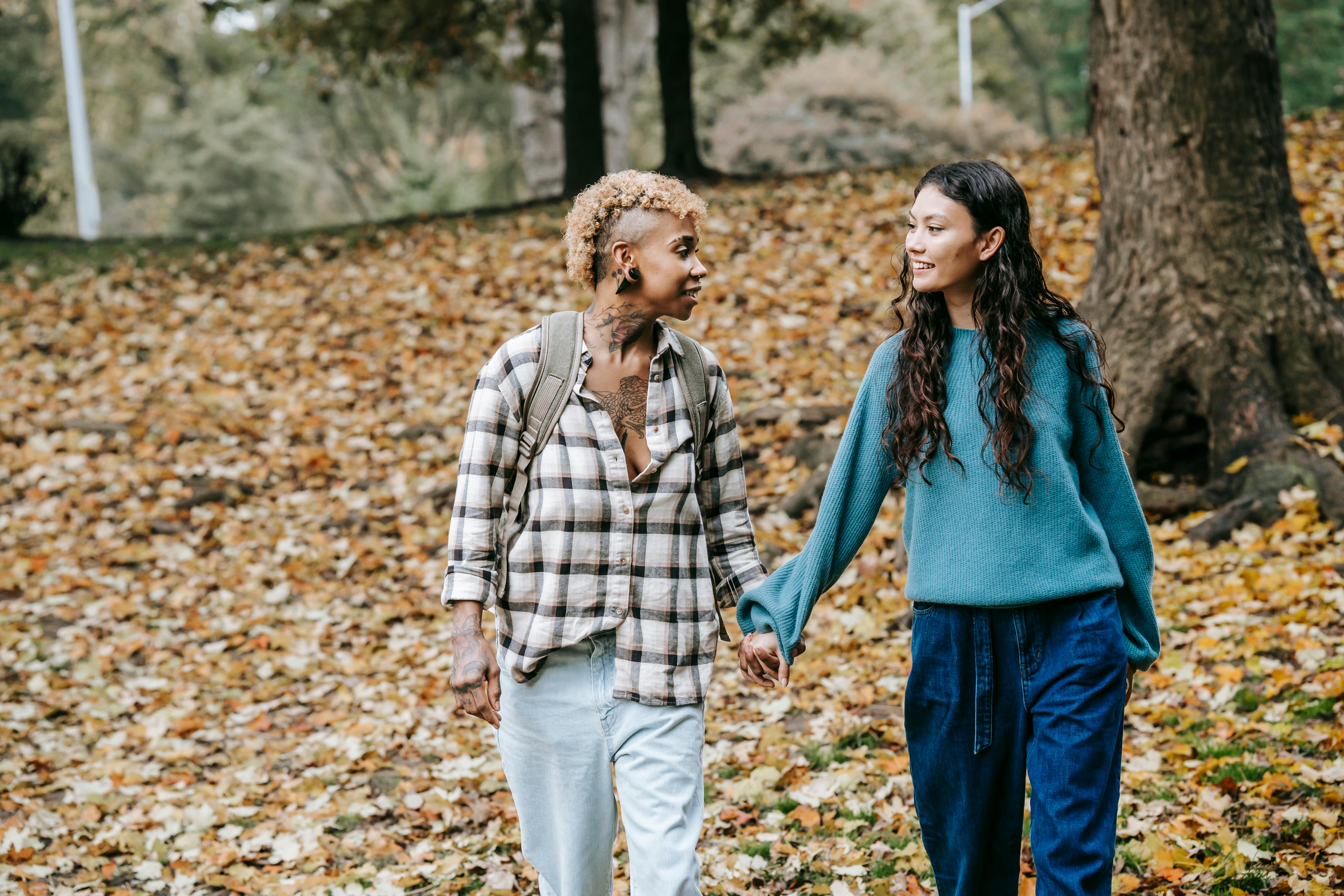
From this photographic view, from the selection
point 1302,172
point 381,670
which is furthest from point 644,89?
point 381,670

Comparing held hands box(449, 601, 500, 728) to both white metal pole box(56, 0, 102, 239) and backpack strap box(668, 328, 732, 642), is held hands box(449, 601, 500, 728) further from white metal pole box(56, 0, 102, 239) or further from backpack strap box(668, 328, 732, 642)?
white metal pole box(56, 0, 102, 239)

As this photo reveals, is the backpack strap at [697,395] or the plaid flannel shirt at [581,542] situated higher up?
the backpack strap at [697,395]

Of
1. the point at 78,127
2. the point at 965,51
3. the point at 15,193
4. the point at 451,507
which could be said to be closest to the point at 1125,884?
the point at 451,507

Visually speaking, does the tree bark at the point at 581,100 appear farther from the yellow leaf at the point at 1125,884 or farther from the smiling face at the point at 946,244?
the smiling face at the point at 946,244

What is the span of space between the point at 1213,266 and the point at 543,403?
494 centimetres

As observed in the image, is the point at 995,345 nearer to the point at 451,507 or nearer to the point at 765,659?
the point at 765,659

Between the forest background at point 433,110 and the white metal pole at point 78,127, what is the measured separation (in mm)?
1012

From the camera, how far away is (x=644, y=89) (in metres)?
33.6

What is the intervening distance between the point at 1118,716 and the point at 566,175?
39.0 feet

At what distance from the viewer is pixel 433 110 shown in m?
38.9

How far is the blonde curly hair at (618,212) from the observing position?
2732mm

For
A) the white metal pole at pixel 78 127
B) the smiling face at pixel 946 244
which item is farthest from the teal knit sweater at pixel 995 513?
the white metal pole at pixel 78 127

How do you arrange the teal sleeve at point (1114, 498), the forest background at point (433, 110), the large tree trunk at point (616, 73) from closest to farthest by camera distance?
the teal sleeve at point (1114, 498) → the large tree trunk at point (616, 73) → the forest background at point (433, 110)

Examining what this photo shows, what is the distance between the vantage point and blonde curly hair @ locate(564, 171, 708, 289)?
2.73 m
